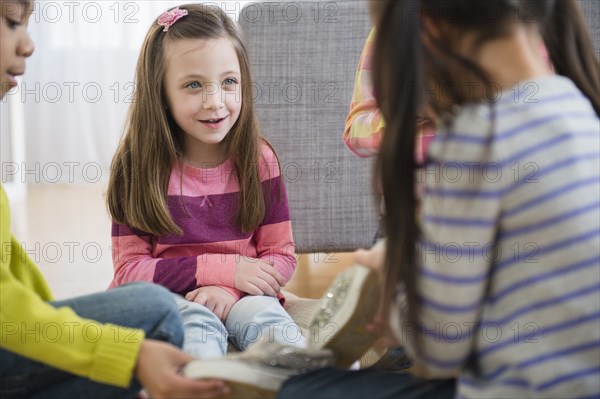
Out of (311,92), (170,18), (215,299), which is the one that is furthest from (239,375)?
(311,92)

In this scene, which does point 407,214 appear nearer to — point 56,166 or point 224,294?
point 224,294

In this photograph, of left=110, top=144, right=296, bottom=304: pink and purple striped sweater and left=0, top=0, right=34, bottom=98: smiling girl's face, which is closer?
left=0, top=0, right=34, bottom=98: smiling girl's face

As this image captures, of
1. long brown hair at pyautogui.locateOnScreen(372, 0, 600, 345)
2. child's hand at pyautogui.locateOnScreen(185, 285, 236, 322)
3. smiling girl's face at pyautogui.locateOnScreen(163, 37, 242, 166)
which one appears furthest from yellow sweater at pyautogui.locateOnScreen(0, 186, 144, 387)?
smiling girl's face at pyautogui.locateOnScreen(163, 37, 242, 166)

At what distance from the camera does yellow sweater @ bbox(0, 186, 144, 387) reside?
102cm

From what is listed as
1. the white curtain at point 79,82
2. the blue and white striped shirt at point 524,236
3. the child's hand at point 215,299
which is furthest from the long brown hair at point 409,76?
the white curtain at point 79,82

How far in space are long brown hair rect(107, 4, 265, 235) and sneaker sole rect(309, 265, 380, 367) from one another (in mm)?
496

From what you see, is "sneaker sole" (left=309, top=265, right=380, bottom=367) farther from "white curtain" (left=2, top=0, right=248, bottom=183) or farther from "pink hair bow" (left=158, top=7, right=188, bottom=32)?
"white curtain" (left=2, top=0, right=248, bottom=183)

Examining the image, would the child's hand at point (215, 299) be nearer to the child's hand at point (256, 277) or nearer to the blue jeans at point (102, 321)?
the child's hand at point (256, 277)

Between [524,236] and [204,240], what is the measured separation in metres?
0.77

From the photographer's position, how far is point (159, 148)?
5.09ft

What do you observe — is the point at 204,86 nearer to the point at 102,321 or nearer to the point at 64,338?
the point at 102,321

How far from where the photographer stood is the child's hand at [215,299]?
147cm

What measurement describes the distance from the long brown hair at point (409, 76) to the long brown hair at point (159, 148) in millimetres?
631

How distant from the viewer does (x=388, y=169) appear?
0.92 meters
